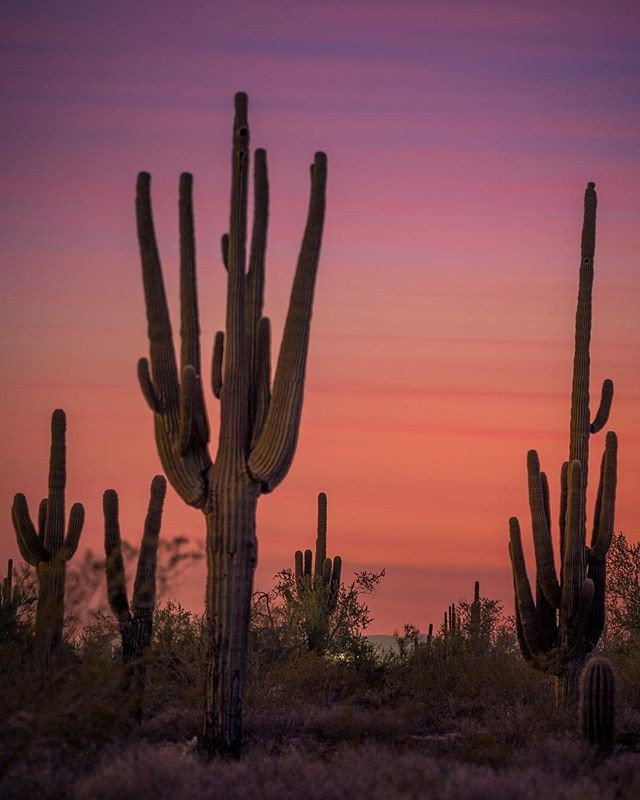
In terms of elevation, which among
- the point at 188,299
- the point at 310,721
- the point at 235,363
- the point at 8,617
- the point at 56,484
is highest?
the point at 188,299

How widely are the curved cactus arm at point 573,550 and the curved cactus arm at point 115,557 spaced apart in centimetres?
649

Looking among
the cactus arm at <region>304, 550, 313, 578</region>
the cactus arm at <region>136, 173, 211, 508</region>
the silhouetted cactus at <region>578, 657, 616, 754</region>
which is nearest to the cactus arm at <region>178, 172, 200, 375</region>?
the cactus arm at <region>136, 173, 211, 508</region>

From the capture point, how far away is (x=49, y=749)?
12.3 m

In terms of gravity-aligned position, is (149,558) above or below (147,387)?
below

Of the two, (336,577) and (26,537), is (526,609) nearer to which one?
(26,537)

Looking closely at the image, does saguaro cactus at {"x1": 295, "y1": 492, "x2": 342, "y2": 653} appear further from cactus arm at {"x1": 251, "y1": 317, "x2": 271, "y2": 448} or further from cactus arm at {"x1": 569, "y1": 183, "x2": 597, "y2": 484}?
cactus arm at {"x1": 251, "y1": 317, "x2": 271, "y2": 448}

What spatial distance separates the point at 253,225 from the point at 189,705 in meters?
8.20

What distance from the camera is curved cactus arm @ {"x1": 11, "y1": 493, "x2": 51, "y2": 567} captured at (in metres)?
18.7

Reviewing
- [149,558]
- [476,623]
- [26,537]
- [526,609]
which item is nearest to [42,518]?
[26,537]

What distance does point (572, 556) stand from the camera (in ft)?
60.2

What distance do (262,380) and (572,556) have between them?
6.46 metres

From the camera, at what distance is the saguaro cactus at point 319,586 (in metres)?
26.2

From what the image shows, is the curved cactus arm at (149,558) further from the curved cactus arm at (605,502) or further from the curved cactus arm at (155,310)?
the curved cactus arm at (605,502)

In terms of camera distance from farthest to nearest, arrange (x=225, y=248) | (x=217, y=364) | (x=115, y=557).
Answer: (x=115, y=557)
(x=225, y=248)
(x=217, y=364)
